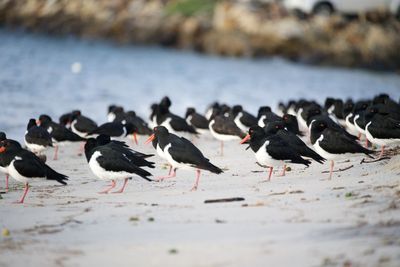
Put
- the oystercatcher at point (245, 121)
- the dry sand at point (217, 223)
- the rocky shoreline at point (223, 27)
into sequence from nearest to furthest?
1. the dry sand at point (217, 223)
2. the oystercatcher at point (245, 121)
3. the rocky shoreline at point (223, 27)

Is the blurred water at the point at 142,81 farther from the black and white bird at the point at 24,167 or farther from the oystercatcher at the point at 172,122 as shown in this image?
the black and white bird at the point at 24,167

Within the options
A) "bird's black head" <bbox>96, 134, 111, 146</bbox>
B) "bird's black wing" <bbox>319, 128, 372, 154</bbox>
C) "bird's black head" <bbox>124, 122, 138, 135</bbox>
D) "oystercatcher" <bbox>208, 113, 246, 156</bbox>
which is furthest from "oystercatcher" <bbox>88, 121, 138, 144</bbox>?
"bird's black wing" <bbox>319, 128, 372, 154</bbox>

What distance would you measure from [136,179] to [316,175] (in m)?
3.31

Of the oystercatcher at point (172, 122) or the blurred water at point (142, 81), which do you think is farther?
the blurred water at point (142, 81)

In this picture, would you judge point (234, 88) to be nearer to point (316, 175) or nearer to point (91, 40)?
point (316, 175)

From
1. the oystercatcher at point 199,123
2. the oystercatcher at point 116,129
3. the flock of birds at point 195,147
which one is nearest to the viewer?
the flock of birds at point 195,147

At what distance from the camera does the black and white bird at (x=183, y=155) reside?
11.9 metres

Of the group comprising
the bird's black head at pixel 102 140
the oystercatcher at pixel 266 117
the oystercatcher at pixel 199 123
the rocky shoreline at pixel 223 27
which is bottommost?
the bird's black head at pixel 102 140

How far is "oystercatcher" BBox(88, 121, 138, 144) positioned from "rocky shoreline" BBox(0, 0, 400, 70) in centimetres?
3404

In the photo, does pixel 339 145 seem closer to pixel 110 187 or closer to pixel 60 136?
pixel 110 187

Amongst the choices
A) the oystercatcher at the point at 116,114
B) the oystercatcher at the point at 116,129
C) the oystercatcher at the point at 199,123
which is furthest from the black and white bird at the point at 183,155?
the oystercatcher at the point at 116,114

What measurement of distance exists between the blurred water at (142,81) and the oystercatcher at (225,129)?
596cm

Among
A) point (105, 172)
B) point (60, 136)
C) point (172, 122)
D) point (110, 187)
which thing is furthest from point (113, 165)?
point (172, 122)

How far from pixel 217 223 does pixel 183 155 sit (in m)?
3.24
